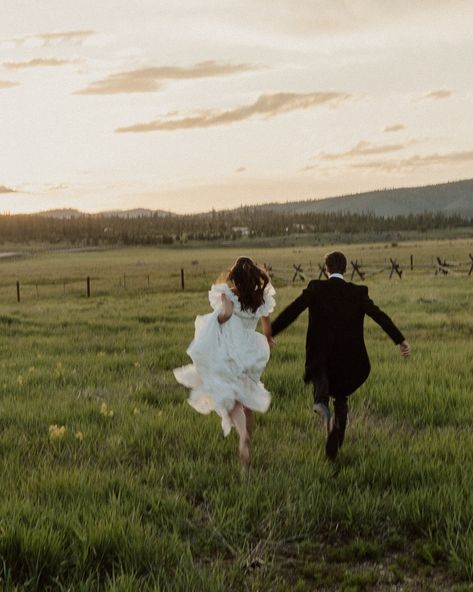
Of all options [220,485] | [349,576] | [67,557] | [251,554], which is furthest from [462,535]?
[67,557]

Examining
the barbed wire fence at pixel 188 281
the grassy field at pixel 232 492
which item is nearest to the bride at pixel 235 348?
the grassy field at pixel 232 492

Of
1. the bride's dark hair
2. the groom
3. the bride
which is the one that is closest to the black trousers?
the groom

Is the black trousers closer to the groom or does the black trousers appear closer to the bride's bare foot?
the groom

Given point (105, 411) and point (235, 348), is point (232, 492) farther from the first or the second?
point (105, 411)

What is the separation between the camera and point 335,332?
6.40 metres

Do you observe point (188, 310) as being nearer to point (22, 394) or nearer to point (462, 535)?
point (22, 394)

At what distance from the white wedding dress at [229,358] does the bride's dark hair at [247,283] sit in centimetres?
7

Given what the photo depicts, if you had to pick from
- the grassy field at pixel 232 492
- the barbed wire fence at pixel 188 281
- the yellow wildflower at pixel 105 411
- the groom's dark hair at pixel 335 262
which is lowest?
the barbed wire fence at pixel 188 281

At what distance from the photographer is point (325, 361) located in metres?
6.39

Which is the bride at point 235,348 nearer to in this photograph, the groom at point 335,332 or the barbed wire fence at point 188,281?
the groom at point 335,332

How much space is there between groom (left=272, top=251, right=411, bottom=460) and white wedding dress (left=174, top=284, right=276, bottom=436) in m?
0.46

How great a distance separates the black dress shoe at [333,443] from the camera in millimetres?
6285

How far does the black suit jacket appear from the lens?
641 centimetres

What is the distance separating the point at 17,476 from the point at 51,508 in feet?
3.16
